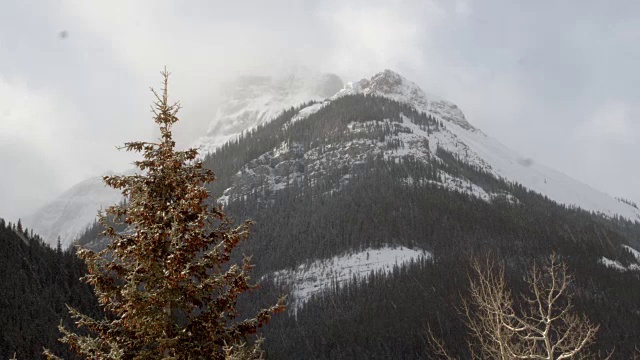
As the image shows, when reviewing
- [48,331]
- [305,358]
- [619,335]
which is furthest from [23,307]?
[619,335]

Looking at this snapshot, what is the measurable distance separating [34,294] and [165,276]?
143105 millimetres

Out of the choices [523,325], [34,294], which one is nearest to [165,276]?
[523,325]

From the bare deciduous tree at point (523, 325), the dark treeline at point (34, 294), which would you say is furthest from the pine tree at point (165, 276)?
the dark treeline at point (34, 294)

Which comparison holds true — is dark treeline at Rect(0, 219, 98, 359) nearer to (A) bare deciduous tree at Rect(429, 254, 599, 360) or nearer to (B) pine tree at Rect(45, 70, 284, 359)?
(A) bare deciduous tree at Rect(429, 254, 599, 360)

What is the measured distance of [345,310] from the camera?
194500 millimetres

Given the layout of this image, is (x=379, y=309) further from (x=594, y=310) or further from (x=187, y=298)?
(x=187, y=298)

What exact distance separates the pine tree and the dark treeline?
10933cm

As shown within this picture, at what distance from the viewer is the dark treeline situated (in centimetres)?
11415

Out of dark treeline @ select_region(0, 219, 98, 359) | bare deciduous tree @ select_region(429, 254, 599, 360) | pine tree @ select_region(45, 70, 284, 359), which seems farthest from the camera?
dark treeline @ select_region(0, 219, 98, 359)

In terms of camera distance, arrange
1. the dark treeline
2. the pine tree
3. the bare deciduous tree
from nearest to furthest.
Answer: the pine tree
the bare deciduous tree
the dark treeline

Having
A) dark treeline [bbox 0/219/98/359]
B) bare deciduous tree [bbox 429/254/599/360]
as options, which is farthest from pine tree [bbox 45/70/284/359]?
dark treeline [bbox 0/219/98/359]

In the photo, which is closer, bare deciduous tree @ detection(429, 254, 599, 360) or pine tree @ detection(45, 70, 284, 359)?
pine tree @ detection(45, 70, 284, 359)

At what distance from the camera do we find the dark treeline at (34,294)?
114 m

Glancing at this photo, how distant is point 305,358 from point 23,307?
77.5 m
